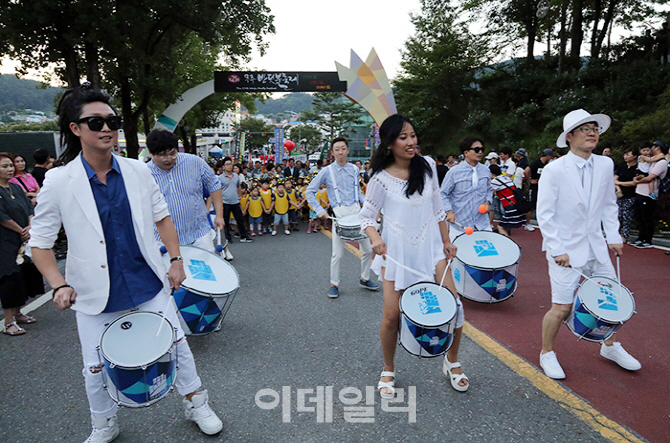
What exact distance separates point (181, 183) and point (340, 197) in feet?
7.10

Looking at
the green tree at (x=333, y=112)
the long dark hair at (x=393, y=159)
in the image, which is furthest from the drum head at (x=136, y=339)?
the green tree at (x=333, y=112)

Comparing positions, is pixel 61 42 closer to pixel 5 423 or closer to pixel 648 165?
pixel 5 423

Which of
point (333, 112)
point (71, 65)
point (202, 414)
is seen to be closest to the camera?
point (202, 414)

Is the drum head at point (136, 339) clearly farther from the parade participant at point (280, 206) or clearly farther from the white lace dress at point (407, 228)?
the parade participant at point (280, 206)

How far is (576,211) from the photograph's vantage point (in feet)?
10.6

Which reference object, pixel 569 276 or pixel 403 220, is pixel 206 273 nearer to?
pixel 403 220

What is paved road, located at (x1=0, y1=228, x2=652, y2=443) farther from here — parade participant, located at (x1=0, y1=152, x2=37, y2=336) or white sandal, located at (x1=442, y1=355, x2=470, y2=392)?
parade participant, located at (x1=0, y1=152, x2=37, y2=336)

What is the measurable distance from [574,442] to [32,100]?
19324 cm

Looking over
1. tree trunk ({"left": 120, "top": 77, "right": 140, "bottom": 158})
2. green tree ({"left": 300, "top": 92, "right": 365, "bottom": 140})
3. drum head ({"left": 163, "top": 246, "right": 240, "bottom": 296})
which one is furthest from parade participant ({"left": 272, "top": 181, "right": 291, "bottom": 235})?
green tree ({"left": 300, "top": 92, "right": 365, "bottom": 140})

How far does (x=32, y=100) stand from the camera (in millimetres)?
156375

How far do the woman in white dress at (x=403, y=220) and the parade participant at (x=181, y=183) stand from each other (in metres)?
1.93

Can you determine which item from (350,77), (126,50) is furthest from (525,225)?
(126,50)

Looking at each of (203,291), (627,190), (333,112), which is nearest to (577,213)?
(203,291)

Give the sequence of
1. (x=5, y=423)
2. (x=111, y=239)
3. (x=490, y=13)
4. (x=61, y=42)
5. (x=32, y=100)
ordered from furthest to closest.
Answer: (x=32, y=100) → (x=490, y=13) → (x=61, y=42) → (x=5, y=423) → (x=111, y=239)
